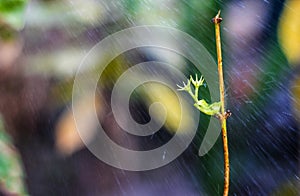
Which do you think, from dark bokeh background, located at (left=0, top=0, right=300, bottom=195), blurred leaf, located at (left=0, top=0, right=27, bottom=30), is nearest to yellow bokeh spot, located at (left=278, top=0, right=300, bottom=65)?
dark bokeh background, located at (left=0, top=0, right=300, bottom=195)

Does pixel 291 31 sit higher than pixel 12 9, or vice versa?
pixel 291 31

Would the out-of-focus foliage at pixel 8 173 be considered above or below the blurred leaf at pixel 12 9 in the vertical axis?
below

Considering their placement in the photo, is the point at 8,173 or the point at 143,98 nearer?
→ the point at 8,173

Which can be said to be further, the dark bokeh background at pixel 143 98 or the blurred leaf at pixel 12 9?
the dark bokeh background at pixel 143 98

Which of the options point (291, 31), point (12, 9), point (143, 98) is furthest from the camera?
point (143, 98)

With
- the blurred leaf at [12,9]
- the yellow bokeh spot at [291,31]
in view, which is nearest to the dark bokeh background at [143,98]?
the yellow bokeh spot at [291,31]

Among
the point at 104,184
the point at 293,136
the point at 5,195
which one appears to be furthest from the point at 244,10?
the point at 5,195

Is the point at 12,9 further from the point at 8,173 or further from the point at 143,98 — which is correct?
the point at 143,98

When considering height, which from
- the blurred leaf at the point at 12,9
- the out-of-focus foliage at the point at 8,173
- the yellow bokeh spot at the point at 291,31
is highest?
the yellow bokeh spot at the point at 291,31

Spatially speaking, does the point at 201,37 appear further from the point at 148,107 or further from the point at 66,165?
the point at 66,165

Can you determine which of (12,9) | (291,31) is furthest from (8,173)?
(291,31)

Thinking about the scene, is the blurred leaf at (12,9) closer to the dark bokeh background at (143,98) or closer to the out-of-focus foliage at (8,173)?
the dark bokeh background at (143,98)
